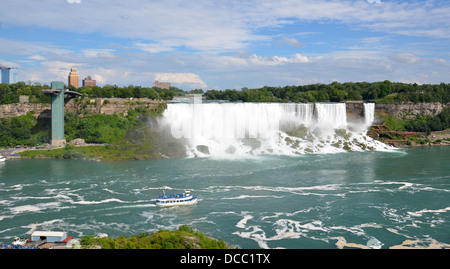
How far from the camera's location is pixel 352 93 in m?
73.8

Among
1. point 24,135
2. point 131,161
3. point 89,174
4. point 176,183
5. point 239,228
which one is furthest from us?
point 24,135

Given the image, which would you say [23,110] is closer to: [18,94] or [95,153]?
[18,94]

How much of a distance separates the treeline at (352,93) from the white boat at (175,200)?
46626 millimetres

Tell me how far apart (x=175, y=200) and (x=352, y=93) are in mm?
56499

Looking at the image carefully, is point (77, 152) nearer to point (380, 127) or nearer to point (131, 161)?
point (131, 161)

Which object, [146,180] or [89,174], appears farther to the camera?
[89,174]

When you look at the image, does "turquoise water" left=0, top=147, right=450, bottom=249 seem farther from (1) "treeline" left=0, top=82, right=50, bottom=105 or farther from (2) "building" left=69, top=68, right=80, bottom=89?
(2) "building" left=69, top=68, right=80, bottom=89

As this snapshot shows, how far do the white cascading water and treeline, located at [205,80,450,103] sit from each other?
12.0 metres

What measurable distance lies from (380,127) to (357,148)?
30.5 feet

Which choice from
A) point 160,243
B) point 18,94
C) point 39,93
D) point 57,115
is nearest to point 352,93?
point 57,115

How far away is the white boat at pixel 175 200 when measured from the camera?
2533 cm
